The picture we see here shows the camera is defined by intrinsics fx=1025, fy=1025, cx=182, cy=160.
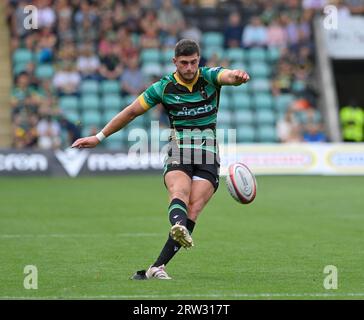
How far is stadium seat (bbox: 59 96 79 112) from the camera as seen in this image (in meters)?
27.2

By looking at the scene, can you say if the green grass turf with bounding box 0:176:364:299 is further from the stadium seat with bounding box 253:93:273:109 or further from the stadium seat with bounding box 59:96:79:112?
the stadium seat with bounding box 253:93:273:109

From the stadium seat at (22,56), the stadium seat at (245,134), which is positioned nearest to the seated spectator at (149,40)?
the stadium seat at (22,56)

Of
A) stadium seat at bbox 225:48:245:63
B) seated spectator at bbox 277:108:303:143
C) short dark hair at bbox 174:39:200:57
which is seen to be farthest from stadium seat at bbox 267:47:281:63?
short dark hair at bbox 174:39:200:57

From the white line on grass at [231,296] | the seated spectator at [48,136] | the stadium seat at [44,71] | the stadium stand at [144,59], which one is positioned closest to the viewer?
the white line on grass at [231,296]

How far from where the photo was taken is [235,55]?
2936 cm

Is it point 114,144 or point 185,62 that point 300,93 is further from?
point 185,62

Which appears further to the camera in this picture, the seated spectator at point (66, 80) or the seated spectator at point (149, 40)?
the seated spectator at point (149, 40)

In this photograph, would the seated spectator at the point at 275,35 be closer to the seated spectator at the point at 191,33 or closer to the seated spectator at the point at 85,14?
the seated spectator at the point at 191,33

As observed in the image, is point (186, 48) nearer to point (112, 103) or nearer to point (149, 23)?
point (112, 103)

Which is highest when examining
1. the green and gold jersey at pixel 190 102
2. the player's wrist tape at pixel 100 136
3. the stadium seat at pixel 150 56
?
the stadium seat at pixel 150 56

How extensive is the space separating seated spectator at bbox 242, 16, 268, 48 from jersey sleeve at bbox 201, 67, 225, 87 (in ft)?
66.7

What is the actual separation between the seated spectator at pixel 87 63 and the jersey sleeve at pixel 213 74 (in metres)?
18.3

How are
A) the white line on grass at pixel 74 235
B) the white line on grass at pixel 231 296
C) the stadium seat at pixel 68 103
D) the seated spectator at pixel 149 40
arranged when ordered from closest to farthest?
the white line on grass at pixel 231 296, the white line on grass at pixel 74 235, the stadium seat at pixel 68 103, the seated spectator at pixel 149 40

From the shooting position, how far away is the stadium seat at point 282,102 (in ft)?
95.1
